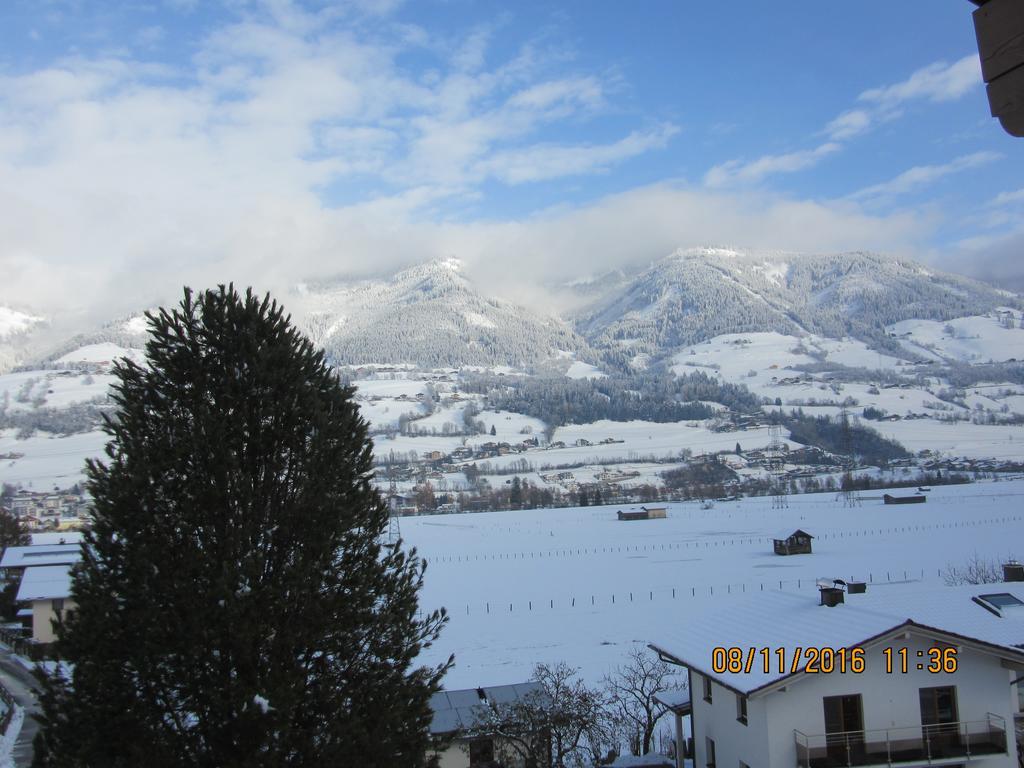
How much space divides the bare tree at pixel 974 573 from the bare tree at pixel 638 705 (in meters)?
18.2

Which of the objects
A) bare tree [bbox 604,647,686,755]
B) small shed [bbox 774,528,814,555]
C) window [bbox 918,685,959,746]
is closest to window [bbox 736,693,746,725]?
window [bbox 918,685,959,746]

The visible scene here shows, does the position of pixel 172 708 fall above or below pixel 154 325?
below

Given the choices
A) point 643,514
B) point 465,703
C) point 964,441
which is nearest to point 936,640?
point 465,703

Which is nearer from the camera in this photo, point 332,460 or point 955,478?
point 332,460

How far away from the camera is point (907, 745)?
14.1 metres

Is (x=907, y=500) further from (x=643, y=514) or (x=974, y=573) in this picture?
(x=974, y=573)

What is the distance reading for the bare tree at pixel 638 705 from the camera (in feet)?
64.9

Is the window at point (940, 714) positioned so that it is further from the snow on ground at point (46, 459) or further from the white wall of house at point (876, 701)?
the snow on ground at point (46, 459)

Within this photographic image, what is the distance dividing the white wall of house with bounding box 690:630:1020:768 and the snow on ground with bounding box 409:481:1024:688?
360cm

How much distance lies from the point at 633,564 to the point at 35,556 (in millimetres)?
39595

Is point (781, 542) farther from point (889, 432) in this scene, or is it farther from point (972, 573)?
point (889, 432)

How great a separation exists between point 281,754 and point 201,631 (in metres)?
1.33

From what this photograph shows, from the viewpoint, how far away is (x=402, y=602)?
26.3 feet

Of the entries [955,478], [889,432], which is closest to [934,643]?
[955,478]
